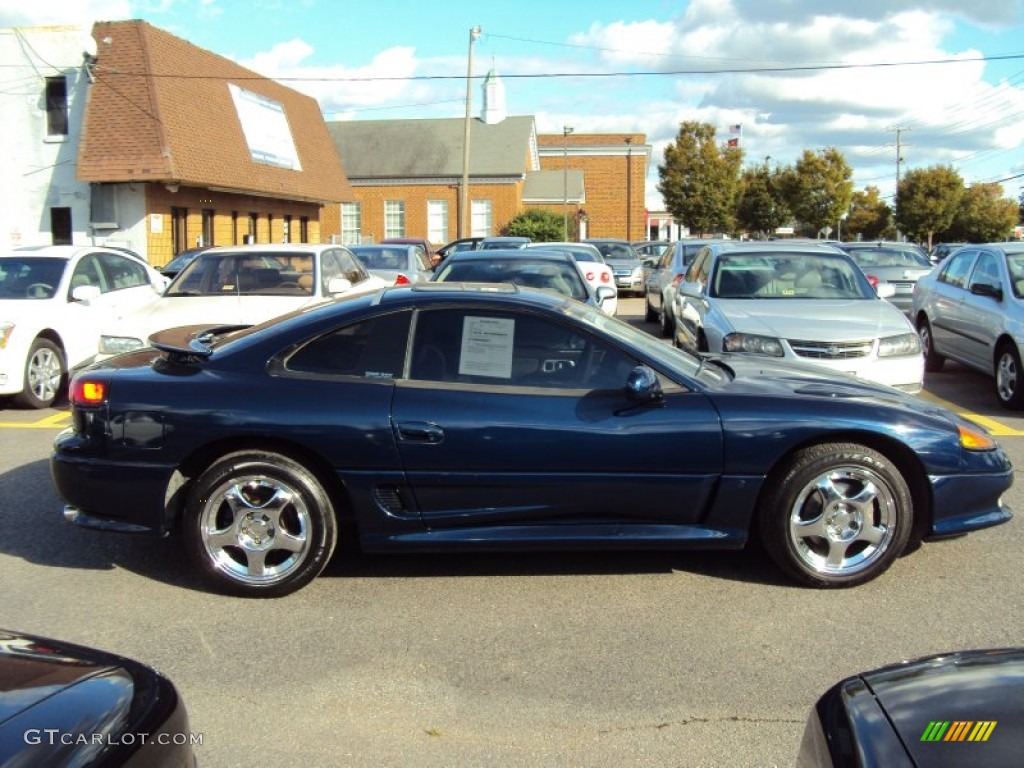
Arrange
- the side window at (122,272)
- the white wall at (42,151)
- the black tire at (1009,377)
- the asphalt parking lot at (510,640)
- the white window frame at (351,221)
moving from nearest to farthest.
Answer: the asphalt parking lot at (510,640), the black tire at (1009,377), the side window at (122,272), the white wall at (42,151), the white window frame at (351,221)

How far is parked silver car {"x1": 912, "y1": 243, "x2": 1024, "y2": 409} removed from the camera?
953cm

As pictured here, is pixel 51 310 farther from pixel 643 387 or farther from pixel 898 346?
pixel 898 346

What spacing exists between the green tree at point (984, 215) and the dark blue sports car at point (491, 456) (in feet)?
202

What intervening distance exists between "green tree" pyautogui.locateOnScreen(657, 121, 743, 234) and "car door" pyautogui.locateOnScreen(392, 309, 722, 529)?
51.7 metres

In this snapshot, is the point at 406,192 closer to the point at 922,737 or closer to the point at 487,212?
the point at 487,212

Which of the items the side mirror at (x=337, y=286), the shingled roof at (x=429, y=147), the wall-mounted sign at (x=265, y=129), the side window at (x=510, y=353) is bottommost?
the side window at (x=510, y=353)

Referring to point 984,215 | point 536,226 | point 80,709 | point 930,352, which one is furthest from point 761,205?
point 80,709

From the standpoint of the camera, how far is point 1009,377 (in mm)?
9523

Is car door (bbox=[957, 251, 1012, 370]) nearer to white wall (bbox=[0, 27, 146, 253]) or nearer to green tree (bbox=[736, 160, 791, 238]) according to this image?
white wall (bbox=[0, 27, 146, 253])

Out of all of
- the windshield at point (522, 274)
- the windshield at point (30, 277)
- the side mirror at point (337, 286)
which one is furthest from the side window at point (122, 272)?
the windshield at point (522, 274)

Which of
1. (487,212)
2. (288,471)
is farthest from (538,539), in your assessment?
(487,212)

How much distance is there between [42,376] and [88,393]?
5.88 meters

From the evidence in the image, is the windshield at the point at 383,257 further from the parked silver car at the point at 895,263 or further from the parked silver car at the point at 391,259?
the parked silver car at the point at 895,263

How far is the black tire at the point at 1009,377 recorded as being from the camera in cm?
933
